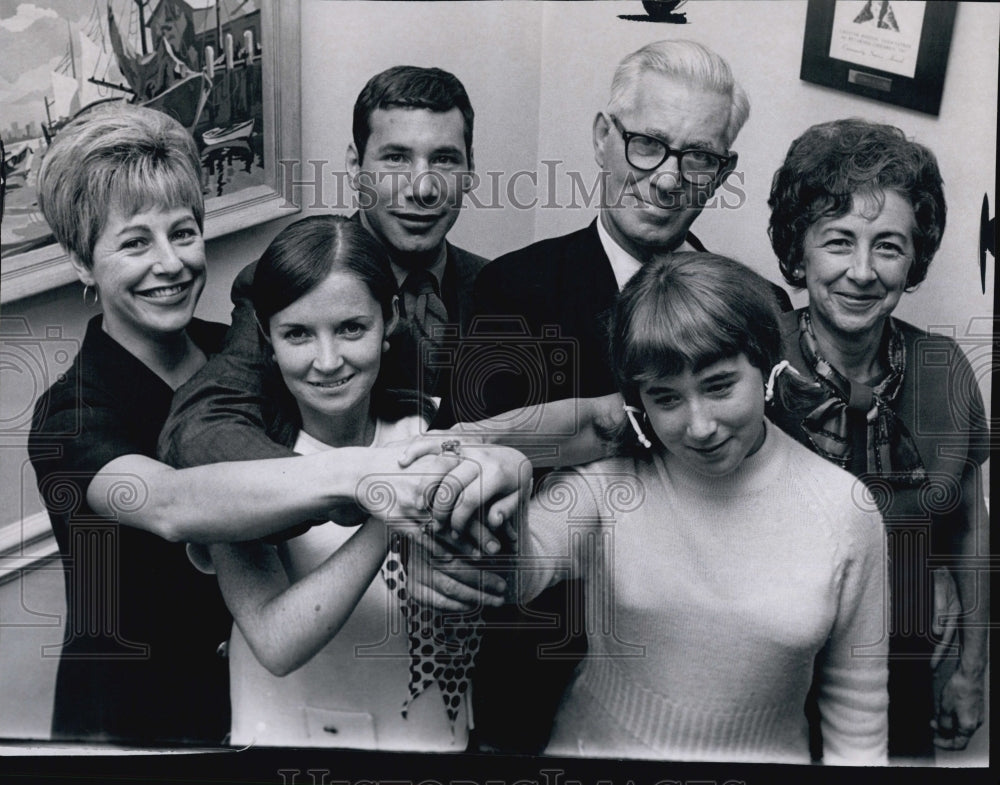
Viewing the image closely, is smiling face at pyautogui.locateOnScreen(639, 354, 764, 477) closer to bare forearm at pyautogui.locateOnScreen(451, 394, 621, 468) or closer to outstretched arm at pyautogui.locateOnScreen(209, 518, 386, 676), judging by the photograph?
bare forearm at pyautogui.locateOnScreen(451, 394, 621, 468)

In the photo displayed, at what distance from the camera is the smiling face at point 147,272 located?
9.03ft

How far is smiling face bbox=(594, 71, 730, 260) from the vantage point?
2756 millimetres

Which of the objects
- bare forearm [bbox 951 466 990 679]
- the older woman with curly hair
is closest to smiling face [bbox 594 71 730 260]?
the older woman with curly hair

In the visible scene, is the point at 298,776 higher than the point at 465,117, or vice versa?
the point at 465,117

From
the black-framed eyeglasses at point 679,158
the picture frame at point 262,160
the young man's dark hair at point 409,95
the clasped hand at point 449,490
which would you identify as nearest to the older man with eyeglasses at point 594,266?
the black-framed eyeglasses at point 679,158

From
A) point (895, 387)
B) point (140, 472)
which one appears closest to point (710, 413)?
point (895, 387)

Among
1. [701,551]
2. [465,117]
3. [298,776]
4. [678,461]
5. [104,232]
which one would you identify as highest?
[465,117]

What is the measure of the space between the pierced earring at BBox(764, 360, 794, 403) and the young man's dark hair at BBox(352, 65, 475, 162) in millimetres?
777

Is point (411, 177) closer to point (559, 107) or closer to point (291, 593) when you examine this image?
point (559, 107)

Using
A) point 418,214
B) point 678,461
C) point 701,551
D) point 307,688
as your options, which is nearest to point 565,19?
point 418,214

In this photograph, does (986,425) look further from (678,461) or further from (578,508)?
(578,508)

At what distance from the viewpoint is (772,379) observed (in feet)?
8.99

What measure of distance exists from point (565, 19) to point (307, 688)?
150 centimetres

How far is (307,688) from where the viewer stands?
284 cm
